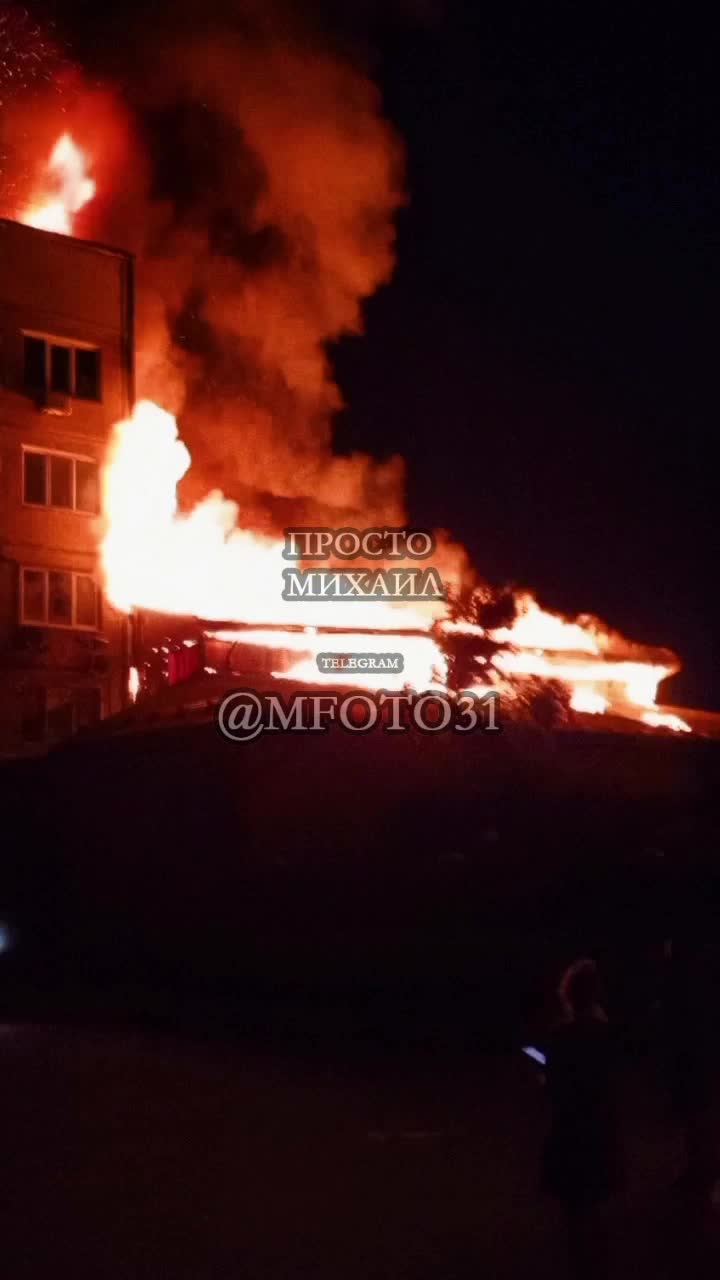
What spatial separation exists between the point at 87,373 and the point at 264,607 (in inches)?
286

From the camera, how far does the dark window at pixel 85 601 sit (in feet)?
103

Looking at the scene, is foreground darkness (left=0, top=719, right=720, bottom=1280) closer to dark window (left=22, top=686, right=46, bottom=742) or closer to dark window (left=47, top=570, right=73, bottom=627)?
dark window (left=22, top=686, right=46, bottom=742)

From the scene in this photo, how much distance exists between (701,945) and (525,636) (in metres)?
17.5

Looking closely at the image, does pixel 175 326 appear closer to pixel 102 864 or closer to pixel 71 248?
pixel 71 248

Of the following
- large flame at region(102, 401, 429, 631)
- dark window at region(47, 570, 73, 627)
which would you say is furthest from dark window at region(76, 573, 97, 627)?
large flame at region(102, 401, 429, 631)

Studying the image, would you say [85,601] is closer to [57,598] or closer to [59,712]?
[57,598]

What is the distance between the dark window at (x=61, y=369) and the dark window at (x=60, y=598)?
385cm

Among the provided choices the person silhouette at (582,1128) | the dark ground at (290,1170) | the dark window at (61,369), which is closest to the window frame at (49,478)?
the dark window at (61,369)

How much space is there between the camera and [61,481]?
3155 centimetres

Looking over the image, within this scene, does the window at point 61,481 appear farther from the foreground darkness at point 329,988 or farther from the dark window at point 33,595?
the foreground darkness at point 329,988

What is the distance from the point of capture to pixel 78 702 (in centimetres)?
3122

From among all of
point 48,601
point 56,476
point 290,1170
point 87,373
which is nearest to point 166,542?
point 56,476

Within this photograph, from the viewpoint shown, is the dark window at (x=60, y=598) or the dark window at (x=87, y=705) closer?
the dark window at (x=60, y=598)

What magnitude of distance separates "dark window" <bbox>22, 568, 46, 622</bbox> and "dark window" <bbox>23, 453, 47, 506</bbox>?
1.47 m
